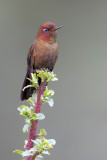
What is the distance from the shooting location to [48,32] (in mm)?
2131

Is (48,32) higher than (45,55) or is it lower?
higher

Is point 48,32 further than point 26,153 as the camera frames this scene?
Yes

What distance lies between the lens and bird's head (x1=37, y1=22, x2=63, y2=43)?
6.84 feet

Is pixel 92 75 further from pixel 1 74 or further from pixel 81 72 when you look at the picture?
pixel 1 74

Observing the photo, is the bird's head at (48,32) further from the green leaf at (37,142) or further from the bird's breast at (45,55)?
the green leaf at (37,142)

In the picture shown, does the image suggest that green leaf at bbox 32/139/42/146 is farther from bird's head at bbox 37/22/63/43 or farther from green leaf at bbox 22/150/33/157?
bird's head at bbox 37/22/63/43

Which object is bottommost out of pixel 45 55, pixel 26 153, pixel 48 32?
pixel 26 153

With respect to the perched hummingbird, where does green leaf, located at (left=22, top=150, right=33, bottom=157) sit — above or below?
below

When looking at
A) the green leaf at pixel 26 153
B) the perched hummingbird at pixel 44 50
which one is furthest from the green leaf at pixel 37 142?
the perched hummingbird at pixel 44 50

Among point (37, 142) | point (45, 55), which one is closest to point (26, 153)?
point (37, 142)

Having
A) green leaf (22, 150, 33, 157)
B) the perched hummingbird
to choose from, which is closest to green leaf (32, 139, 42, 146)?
green leaf (22, 150, 33, 157)

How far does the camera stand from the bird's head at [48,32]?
2084mm

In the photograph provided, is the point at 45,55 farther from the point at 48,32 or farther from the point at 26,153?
the point at 26,153

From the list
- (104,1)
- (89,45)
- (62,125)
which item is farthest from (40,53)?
(104,1)
